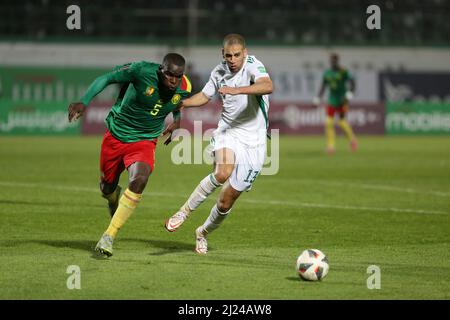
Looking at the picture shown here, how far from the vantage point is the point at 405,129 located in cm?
3350

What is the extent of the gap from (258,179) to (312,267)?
1049cm

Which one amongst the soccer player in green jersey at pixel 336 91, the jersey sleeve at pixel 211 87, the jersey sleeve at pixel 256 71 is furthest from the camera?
the soccer player in green jersey at pixel 336 91

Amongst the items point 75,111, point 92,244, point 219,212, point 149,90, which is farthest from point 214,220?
point 75,111

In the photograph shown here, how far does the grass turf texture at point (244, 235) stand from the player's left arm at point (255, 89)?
1645 millimetres

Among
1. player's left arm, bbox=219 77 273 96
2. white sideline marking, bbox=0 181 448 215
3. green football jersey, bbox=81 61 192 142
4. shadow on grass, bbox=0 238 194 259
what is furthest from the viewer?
white sideline marking, bbox=0 181 448 215

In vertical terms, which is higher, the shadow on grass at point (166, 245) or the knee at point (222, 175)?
the knee at point (222, 175)

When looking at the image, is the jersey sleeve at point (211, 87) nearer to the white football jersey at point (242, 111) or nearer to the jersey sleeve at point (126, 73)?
the white football jersey at point (242, 111)

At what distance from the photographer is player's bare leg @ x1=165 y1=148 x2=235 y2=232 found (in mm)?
9461

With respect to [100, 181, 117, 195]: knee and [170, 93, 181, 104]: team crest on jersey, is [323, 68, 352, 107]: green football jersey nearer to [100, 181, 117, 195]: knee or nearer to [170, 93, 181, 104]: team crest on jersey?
[100, 181, 117, 195]: knee

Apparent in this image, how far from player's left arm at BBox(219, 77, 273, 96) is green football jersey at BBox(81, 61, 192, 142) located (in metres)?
0.96

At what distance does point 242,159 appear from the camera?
9.48m

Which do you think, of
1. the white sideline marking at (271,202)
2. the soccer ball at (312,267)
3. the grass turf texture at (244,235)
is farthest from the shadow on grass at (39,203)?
the soccer ball at (312,267)

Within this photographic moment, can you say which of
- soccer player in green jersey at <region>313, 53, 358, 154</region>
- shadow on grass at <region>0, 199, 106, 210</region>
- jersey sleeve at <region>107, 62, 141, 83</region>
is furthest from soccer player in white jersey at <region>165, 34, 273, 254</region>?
soccer player in green jersey at <region>313, 53, 358, 154</region>

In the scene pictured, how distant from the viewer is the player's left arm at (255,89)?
859cm
